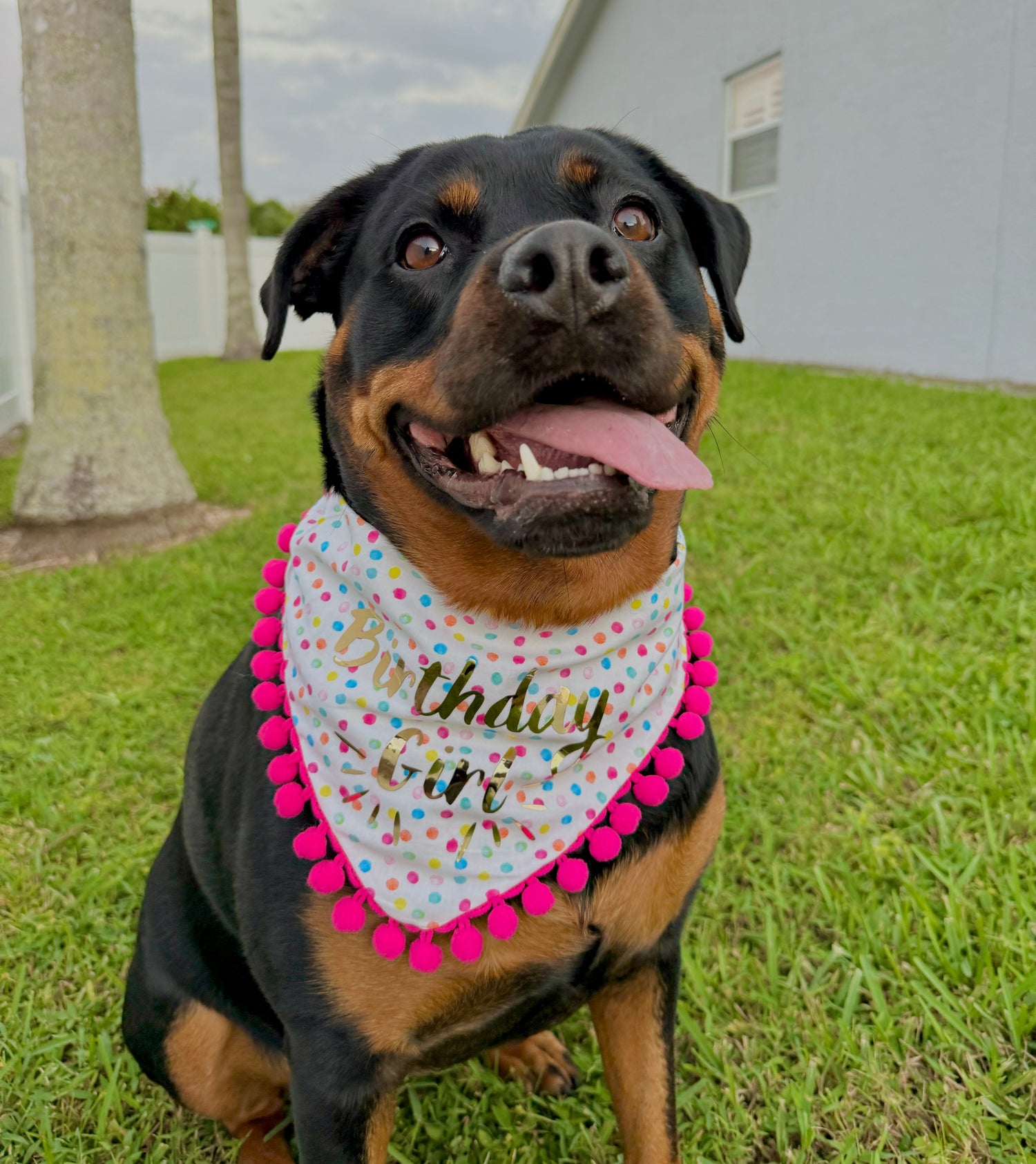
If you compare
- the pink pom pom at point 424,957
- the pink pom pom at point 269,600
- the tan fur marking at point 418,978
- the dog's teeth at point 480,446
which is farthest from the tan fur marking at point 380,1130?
the dog's teeth at point 480,446

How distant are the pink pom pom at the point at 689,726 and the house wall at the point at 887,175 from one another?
21.6ft

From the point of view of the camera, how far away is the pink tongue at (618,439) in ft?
4.73

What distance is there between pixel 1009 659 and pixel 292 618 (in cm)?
251

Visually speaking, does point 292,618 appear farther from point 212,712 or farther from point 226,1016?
point 226,1016

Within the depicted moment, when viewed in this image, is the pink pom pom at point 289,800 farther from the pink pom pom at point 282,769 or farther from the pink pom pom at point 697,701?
the pink pom pom at point 697,701

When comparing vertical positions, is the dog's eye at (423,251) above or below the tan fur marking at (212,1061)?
above

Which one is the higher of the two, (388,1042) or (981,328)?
(981,328)

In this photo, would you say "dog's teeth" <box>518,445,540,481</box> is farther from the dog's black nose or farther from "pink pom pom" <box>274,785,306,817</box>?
"pink pom pom" <box>274,785,306,817</box>

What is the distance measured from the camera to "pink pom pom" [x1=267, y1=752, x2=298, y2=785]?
1.70 meters

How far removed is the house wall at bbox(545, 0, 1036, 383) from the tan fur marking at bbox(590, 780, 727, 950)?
265 inches

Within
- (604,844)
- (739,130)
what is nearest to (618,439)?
(604,844)

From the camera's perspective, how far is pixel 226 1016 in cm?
194

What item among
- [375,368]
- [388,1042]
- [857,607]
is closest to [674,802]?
[388,1042]

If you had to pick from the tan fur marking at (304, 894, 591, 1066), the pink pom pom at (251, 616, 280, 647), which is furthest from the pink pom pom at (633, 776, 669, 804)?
the pink pom pom at (251, 616, 280, 647)
